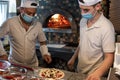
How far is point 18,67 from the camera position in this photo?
1.92 meters

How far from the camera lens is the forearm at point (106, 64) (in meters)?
1.73

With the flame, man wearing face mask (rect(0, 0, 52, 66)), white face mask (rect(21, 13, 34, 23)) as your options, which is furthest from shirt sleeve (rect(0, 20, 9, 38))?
the flame

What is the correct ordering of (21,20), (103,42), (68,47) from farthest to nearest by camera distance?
(68,47)
(21,20)
(103,42)

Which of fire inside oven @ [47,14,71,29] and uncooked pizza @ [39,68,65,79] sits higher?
fire inside oven @ [47,14,71,29]

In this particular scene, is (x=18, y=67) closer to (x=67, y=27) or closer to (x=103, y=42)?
(x=103, y=42)

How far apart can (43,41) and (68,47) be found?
32.9 inches

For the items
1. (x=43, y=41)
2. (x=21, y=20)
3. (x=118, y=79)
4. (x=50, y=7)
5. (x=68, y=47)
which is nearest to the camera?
(x=118, y=79)

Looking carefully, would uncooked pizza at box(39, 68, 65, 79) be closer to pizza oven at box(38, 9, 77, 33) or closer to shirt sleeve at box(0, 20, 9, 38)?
shirt sleeve at box(0, 20, 9, 38)

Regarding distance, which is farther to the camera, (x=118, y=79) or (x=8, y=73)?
(x=8, y=73)

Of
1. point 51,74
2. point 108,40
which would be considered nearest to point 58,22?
point 108,40

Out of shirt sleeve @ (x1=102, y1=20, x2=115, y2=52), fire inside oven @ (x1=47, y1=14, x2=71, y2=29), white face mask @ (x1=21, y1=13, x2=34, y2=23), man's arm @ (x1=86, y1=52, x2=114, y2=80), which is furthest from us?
fire inside oven @ (x1=47, y1=14, x2=71, y2=29)

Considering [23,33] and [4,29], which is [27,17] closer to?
[23,33]

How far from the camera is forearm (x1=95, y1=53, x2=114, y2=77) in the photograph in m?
1.73

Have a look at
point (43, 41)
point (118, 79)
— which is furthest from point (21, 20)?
point (118, 79)
